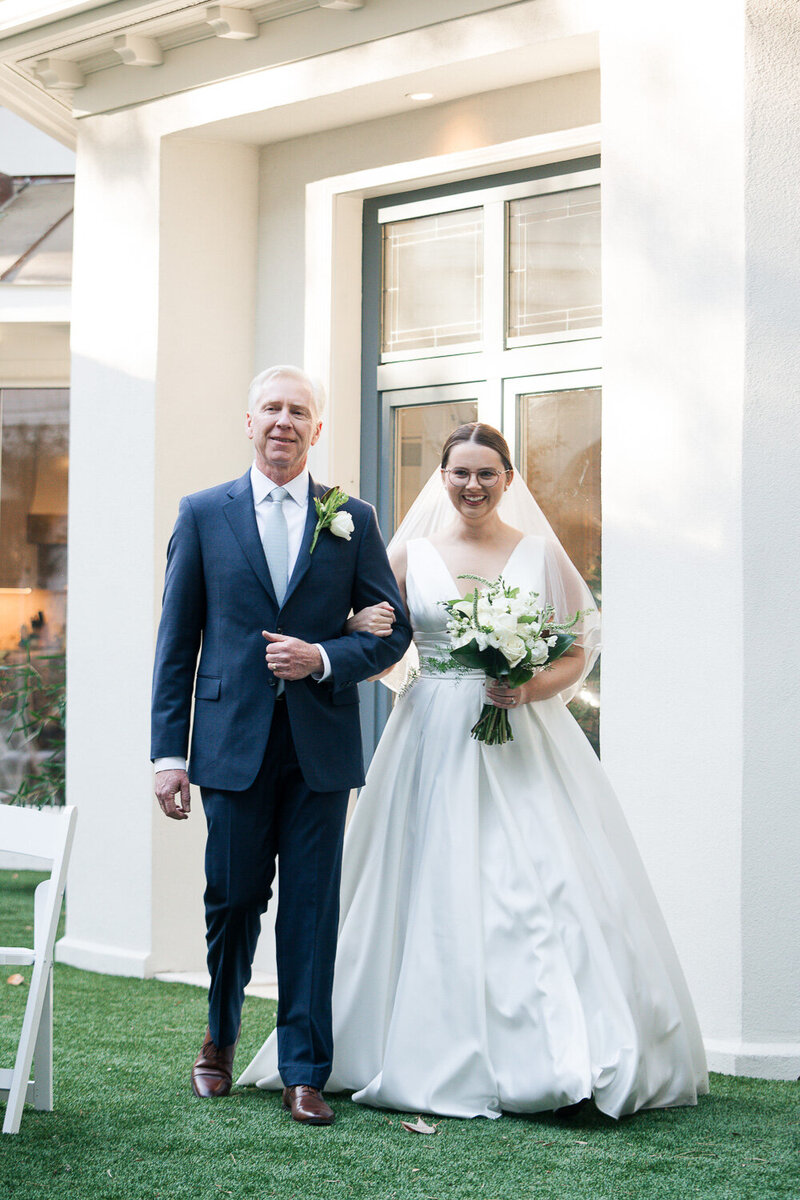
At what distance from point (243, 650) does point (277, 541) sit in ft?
1.16

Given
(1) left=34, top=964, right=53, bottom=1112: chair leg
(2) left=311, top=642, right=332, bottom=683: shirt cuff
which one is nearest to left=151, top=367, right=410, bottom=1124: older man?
(2) left=311, top=642, right=332, bottom=683: shirt cuff

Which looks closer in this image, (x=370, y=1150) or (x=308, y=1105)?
(x=370, y=1150)

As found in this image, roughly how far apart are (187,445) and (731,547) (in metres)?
2.87

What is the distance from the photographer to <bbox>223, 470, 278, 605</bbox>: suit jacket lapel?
3.91m

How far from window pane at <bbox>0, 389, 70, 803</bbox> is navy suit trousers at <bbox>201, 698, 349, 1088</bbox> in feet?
21.4

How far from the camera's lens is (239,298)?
669 centimetres

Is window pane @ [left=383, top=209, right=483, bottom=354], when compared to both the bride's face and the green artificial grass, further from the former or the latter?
Answer: the green artificial grass

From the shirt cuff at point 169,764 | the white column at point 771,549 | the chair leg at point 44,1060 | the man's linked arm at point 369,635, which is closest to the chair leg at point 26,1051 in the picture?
the chair leg at point 44,1060

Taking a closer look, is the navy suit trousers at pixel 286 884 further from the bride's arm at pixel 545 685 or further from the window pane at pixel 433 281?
the window pane at pixel 433 281

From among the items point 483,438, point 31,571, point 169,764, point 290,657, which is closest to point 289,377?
point 483,438

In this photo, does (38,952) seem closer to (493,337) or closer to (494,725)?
(494,725)

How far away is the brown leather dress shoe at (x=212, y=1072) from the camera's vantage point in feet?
13.2

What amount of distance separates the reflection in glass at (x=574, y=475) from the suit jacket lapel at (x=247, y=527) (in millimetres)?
2149

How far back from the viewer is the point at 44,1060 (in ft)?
12.8
